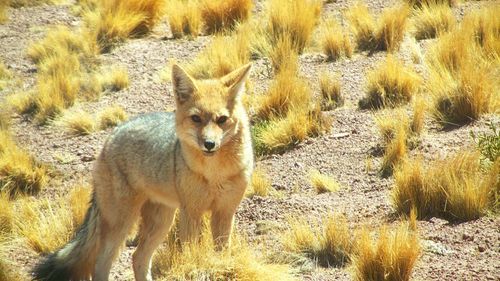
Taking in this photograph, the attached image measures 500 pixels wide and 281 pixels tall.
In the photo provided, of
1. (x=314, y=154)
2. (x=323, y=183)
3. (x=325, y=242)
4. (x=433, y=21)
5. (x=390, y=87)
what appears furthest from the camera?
(x=433, y=21)

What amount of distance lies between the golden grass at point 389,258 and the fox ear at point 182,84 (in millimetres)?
1644

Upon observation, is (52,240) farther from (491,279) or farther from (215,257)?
(491,279)

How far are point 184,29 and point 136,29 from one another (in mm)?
793

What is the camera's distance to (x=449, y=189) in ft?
20.6

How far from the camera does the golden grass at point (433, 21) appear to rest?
10516mm

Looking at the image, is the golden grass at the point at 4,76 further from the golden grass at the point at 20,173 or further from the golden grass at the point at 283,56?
the golden grass at the point at 283,56

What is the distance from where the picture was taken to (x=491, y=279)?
199 inches

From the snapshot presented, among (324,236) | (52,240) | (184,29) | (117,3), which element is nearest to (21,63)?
(117,3)

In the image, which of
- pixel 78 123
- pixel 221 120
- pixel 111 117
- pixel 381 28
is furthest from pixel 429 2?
pixel 221 120

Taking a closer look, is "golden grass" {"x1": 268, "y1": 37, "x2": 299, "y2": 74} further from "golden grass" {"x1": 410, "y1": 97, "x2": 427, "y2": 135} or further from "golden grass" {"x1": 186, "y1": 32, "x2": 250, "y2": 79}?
"golden grass" {"x1": 410, "y1": 97, "x2": 427, "y2": 135}

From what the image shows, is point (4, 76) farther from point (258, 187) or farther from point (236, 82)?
point (236, 82)

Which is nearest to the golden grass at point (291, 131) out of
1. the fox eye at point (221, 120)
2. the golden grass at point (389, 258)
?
the fox eye at point (221, 120)

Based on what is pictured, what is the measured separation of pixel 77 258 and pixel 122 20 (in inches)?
267

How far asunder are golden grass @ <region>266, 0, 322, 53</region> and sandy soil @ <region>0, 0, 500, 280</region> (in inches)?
14.1
